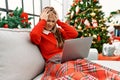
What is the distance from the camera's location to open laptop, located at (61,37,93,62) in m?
1.28

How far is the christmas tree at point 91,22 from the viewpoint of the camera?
3.11 meters

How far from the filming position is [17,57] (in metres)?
1.10

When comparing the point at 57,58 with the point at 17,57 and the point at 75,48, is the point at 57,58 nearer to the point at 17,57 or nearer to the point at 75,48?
the point at 75,48

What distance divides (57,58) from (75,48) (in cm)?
21

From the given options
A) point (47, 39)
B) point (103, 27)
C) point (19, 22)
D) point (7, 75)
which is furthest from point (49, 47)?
point (103, 27)

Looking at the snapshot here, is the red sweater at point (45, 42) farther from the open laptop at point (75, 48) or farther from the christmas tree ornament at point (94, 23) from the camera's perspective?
the christmas tree ornament at point (94, 23)

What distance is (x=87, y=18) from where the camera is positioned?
124 inches

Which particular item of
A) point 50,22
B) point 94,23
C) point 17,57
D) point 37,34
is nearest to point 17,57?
point 17,57

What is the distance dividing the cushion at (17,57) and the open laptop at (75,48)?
9.1 inches

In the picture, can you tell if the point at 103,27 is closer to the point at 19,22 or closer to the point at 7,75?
the point at 19,22

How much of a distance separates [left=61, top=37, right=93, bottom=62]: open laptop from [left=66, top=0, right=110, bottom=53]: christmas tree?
1.65 metres

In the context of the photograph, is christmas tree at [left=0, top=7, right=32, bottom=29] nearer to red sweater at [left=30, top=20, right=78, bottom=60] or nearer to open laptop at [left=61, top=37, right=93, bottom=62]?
red sweater at [left=30, top=20, right=78, bottom=60]

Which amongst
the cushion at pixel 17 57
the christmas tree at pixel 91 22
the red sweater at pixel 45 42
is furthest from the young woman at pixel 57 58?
the christmas tree at pixel 91 22

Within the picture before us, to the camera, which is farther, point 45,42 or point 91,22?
point 91,22
